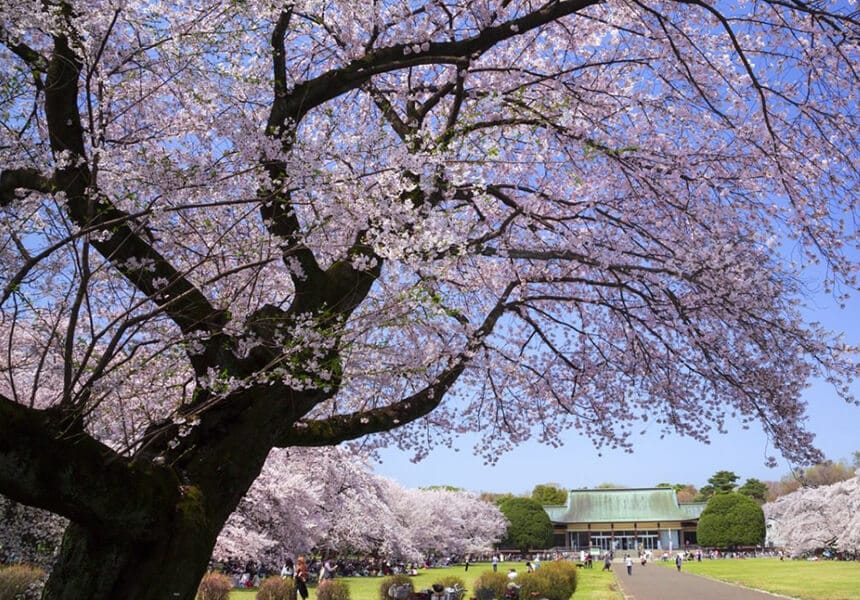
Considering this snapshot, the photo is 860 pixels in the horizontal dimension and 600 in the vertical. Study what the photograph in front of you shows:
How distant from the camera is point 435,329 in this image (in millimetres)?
9055

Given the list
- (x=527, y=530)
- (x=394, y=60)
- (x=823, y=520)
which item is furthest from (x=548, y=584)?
(x=527, y=530)

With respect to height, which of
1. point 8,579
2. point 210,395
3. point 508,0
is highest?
point 508,0

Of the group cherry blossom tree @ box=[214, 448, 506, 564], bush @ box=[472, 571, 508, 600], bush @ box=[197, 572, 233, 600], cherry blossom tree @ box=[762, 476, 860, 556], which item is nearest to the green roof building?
cherry blossom tree @ box=[762, 476, 860, 556]

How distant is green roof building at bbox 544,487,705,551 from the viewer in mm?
71188

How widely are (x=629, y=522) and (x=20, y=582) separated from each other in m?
70.1

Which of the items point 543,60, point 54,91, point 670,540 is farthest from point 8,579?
point 670,540

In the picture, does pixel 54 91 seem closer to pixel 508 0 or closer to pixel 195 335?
pixel 195 335

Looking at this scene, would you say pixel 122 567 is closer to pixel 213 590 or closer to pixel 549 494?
pixel 213 590

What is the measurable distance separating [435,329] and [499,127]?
2.76 meters

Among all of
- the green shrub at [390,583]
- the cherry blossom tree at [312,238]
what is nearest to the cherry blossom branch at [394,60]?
the cherry blossom tree at [312,238]

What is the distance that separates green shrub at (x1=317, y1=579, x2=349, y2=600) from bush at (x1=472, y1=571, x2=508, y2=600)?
3651 millimetres

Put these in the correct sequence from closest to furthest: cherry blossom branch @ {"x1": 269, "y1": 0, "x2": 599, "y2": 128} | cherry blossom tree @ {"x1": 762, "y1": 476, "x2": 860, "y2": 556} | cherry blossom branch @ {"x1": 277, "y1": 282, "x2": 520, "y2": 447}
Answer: cherry blossom branch @ {"x1": 269, "y1": 0, "x2": 599, "y2": 128}
cherry blossom branch @ {"x1": 277, "y1": 282, "x2": 520, "y2": 447}
cherry blossom tree @ {"x1": 762, "y1": 476, "x2": 860, "y2": 556}

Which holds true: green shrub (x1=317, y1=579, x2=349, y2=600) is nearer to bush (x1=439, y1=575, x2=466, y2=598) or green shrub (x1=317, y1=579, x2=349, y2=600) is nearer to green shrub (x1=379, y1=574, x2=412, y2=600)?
green shrub (x1=379, y1=574, x2=412, y2=600)

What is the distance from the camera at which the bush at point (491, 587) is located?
17312mm
